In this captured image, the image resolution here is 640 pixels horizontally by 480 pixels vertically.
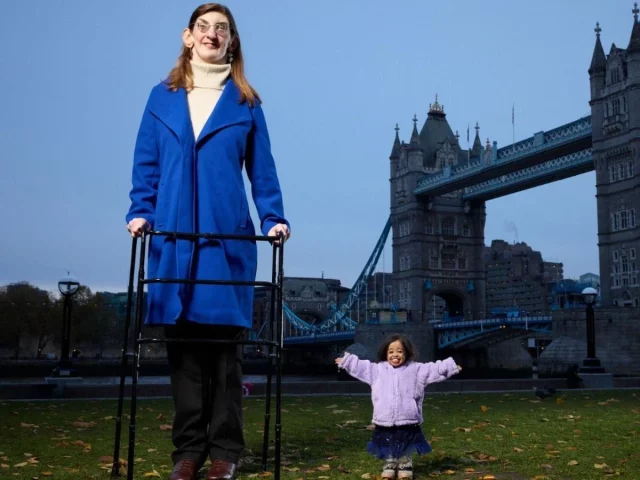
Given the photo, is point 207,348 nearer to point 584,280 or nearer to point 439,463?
point 439,463

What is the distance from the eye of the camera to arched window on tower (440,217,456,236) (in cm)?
6830

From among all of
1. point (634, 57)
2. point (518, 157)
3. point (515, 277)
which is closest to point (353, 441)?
point (634, 57)

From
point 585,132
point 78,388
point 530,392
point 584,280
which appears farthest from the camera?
point 584,280

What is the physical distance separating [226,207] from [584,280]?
5335cm

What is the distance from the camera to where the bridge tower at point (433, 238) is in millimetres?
66688

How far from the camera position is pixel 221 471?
393 cm

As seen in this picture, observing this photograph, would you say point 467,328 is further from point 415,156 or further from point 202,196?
point 202,196

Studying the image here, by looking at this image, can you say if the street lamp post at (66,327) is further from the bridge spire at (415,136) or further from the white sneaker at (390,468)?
the bridge spire at (415,136)

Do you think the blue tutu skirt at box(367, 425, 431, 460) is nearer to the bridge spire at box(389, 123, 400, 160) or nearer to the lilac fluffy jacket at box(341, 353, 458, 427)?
the lilac fluffy jacket at box(341, 353, 458, 427)

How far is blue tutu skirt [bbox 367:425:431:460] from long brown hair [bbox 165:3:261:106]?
2363 millimetres

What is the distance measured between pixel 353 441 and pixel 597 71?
4366cm

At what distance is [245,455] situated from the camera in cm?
580

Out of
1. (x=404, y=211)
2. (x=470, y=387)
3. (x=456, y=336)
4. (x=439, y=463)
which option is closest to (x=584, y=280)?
(x=456, y=336)

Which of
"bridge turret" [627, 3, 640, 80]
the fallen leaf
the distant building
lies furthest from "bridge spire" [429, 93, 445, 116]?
the fallen leaf
